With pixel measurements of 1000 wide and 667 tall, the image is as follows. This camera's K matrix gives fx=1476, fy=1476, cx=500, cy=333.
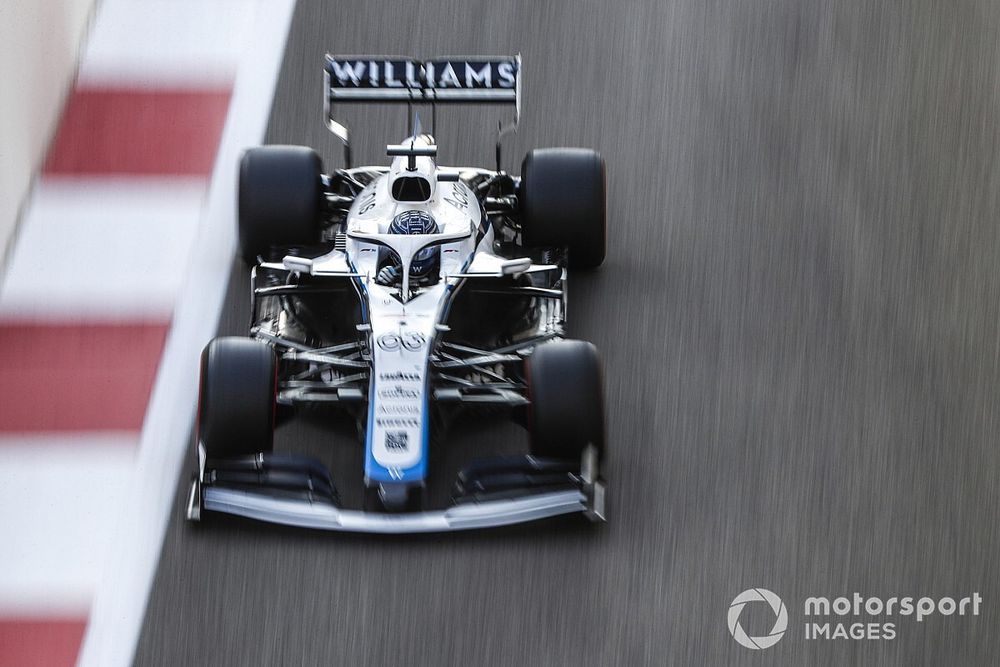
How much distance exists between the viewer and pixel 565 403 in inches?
206

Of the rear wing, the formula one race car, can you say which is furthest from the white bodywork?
the rear wing

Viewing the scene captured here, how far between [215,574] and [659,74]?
4336 millimetres

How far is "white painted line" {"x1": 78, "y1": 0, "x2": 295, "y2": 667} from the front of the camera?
506 centimetres

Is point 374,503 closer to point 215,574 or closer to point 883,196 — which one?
point 215,574

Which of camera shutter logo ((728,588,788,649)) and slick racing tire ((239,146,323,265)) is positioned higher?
slick racing tire ((239,146,323,265))

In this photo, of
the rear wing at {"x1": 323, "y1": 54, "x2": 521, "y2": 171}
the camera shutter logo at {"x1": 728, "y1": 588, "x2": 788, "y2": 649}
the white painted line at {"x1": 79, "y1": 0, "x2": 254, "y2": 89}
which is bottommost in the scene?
the camera shutter logo at {"x1": 728, "y1": 588, "x2": 788, "y2": 649}

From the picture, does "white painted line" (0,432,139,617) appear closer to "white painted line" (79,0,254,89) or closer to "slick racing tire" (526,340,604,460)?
"slick racing tire" (526,340,604,460)

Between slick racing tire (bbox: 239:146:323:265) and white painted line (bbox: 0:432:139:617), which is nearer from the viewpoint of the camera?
white painted line (bbox: 0:432:139:617)

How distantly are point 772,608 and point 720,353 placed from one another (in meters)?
1.54

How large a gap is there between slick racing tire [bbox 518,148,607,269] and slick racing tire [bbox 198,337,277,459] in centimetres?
161

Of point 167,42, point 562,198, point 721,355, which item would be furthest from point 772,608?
point 167,42

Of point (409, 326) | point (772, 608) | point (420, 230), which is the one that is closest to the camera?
point (772, 608)

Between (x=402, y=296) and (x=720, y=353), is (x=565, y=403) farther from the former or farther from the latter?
(x=720, y=353)

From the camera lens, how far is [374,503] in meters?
5.47
